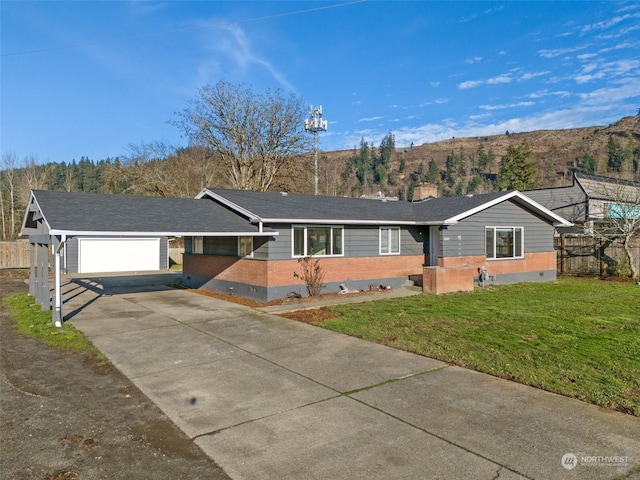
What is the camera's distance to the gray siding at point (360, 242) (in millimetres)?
13109

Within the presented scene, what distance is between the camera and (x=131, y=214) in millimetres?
11867

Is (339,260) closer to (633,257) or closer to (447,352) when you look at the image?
(447,352)

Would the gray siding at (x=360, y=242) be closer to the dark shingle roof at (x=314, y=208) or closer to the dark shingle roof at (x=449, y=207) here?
the dark shingle roof at (x=314, y=208)

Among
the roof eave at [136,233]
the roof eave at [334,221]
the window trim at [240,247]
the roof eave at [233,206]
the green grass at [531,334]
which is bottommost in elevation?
the green grass at [531,334]

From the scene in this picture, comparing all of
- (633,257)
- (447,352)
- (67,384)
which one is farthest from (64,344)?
(633,257)

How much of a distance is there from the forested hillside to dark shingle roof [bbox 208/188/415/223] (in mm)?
18110

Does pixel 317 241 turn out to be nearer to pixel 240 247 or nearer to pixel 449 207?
pixel 240 247

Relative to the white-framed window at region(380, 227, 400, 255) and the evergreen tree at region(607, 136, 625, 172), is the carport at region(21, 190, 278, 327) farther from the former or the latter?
the evergreen tree at region(607, 136, 625, 172)

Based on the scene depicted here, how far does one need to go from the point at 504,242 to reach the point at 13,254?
28.4 m

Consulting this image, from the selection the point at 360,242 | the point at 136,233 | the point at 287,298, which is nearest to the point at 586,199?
the point at 360,242

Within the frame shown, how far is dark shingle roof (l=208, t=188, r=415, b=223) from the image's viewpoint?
44.4 feet

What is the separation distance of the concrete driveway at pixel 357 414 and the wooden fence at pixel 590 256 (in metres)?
16.1

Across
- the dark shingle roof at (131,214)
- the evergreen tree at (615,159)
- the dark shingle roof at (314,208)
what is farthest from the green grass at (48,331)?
the evergreen tree at (615,159)

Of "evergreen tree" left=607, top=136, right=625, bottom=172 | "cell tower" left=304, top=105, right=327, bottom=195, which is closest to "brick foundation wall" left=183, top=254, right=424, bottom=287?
"cell tower" left=304, top=105, right=327, bottom=195
